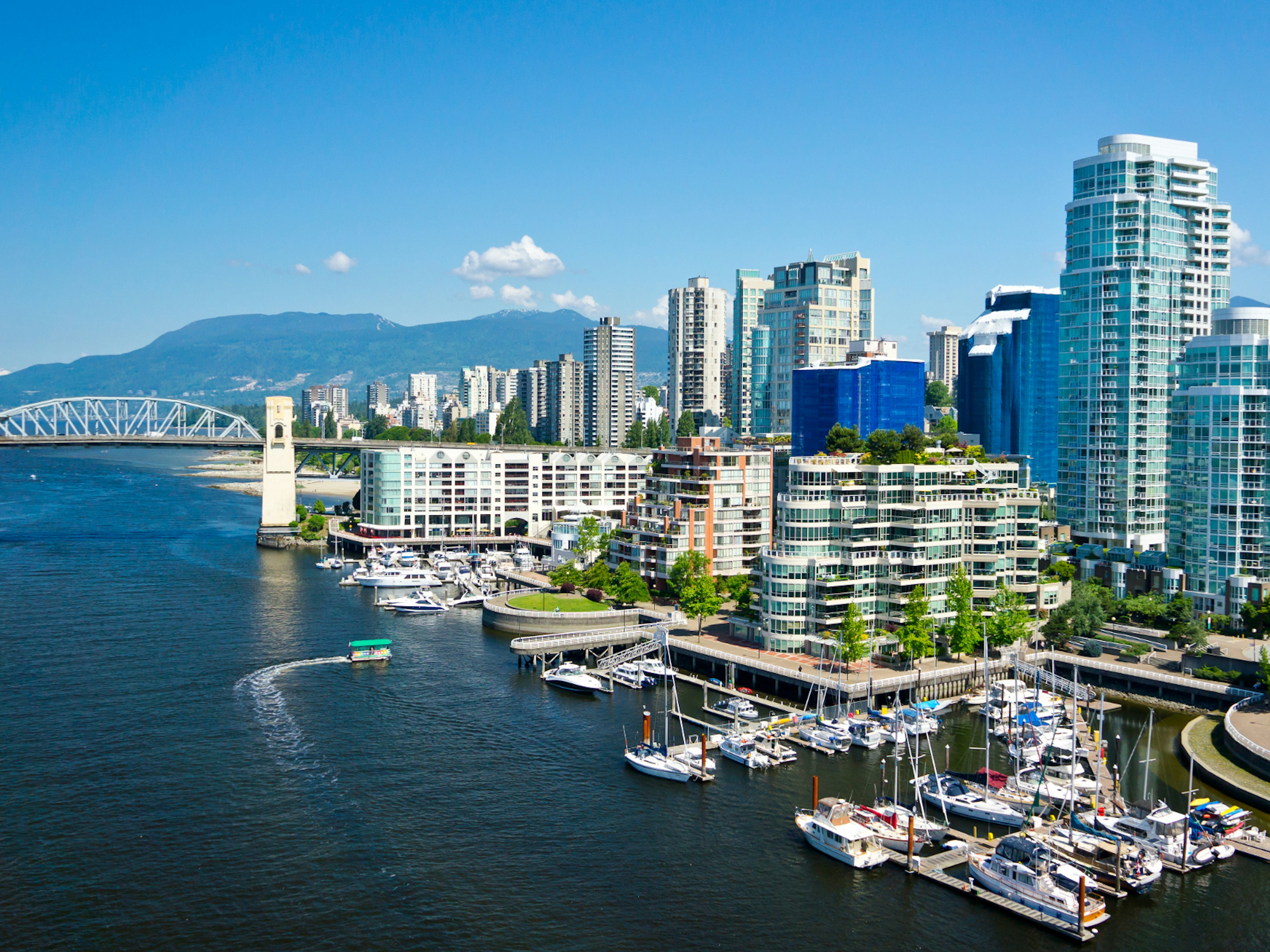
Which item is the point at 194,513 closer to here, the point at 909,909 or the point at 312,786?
the point at 312,786

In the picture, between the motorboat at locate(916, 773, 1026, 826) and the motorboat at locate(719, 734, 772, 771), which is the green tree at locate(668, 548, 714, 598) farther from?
the motorboat at locate(916, 773, 1026, 826)

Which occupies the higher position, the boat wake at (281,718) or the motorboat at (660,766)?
the boat wake at (281,718)

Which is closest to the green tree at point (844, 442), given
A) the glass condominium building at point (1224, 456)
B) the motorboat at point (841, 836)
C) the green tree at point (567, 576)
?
the green tree at point (567, 576)

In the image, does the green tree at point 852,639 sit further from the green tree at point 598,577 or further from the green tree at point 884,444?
the green tree at point 598,577

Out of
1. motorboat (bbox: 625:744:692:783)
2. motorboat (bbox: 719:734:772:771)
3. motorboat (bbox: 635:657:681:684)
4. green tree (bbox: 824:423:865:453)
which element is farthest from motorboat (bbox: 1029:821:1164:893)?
green tree (bbox: 824:423:865:453)

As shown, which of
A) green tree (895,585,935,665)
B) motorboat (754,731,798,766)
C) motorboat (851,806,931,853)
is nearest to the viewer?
motorboat (851,806,931,853)

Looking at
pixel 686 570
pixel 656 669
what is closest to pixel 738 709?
pixel 656 669

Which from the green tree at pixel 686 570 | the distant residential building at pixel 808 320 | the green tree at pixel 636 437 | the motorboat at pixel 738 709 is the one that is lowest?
the motorboat at pixel 738 709
